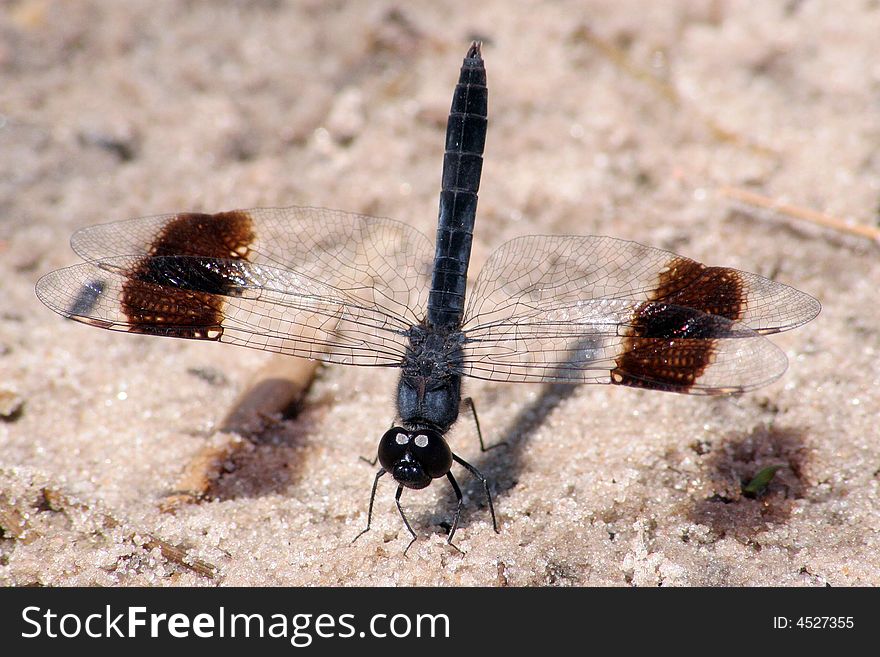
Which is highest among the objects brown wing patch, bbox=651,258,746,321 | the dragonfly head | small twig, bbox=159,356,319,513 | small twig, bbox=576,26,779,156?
small twig, bbox=576,26,779,156

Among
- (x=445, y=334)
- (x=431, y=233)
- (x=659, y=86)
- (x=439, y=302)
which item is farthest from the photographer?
(x=659, y=86)

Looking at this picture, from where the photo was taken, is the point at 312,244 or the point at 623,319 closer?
the point at 623,319

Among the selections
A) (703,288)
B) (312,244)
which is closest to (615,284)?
(703,288)

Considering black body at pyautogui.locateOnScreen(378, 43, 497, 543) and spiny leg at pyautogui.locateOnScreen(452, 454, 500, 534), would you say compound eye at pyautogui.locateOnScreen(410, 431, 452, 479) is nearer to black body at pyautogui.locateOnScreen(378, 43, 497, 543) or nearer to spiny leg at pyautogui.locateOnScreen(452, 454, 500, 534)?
black body at pyautogui.locateOnScreen(378, 43, 497, 543)

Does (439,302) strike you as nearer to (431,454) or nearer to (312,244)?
(312,244)

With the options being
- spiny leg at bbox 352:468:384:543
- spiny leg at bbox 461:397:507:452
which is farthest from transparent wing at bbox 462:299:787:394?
spiny leg at bbox 352:468:384:543

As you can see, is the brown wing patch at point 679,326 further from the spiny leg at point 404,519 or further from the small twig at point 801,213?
the small twig at point 801,213
